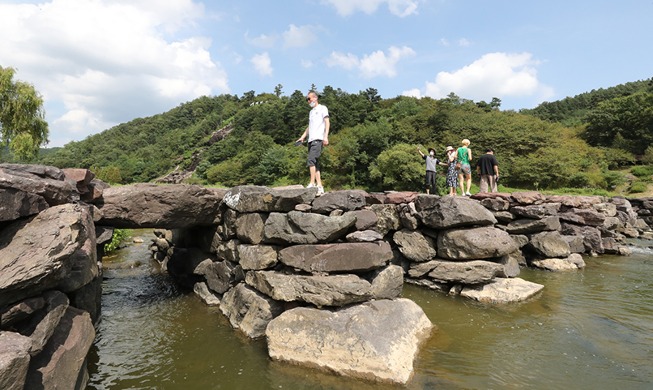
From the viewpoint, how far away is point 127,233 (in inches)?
850

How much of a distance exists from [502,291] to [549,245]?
233 inches

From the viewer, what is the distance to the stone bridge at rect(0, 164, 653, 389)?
4406 millimetres

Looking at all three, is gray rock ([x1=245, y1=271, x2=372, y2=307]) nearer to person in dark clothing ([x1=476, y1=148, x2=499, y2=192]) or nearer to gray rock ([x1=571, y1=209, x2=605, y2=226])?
person in dark clothing ([x1=476, y1=148, x2=499, y2=192])

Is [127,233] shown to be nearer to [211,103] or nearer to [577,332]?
[577,332]

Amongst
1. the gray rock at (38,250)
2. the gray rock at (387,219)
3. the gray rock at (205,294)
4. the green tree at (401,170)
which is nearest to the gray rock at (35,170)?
the gray rock at (38,250)

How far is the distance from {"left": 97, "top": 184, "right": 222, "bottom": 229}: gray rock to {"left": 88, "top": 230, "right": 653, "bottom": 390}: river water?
2.61 meters

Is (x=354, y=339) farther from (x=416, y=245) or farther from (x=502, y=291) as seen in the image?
(x=502, y=291)

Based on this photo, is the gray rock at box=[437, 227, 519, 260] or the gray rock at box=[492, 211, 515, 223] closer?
the gray rock at box=[437, 227, 519, 260]

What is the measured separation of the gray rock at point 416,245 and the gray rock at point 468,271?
62cm

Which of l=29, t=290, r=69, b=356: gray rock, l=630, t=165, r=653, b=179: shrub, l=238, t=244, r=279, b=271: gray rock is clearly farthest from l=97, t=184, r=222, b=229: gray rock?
l=630, t=165, r=653, b=179: shrub

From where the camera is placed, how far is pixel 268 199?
8.91 meters

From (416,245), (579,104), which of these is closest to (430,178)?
(416,245)

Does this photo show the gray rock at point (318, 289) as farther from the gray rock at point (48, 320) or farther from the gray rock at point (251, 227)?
the gray rock at point (48, 320)

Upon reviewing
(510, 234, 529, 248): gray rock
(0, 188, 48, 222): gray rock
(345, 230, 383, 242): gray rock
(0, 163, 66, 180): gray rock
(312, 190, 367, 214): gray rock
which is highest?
(0, 163, 66, 180): gray rock
